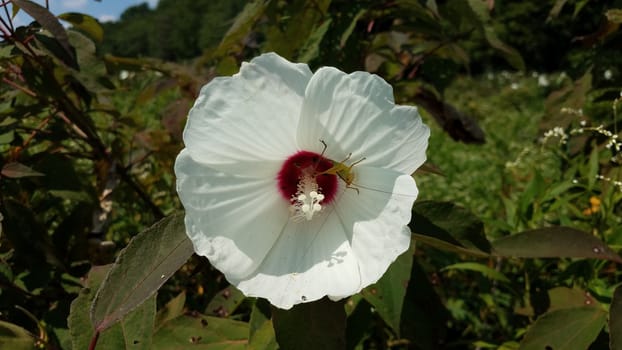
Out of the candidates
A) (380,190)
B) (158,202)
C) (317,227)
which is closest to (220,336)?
(317,227)

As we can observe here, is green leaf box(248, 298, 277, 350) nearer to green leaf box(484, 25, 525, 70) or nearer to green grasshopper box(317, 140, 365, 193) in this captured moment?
green grasshopper box(317, 140, 365, 193)

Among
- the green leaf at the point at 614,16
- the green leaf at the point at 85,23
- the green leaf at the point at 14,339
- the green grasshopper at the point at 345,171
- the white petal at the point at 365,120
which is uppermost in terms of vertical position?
the green leaf at the point at 85,23

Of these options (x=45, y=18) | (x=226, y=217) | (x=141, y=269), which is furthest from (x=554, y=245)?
(x=45, y=18)

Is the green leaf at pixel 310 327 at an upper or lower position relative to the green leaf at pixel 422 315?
upper

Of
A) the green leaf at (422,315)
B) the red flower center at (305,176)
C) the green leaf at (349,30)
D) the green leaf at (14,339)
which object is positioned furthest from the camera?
the green leaf at (349,30)

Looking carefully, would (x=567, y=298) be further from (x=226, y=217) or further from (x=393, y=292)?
(x=226, y=217)

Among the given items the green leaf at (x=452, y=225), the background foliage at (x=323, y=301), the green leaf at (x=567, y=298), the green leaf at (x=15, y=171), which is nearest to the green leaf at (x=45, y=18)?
the background foliage at (x=323, y=301)

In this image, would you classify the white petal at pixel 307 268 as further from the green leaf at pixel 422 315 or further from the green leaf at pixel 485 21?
the green leaf at pixel 485 21
